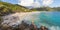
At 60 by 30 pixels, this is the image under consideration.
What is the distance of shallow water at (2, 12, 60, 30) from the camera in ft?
9.96

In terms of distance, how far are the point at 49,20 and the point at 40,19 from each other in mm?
217

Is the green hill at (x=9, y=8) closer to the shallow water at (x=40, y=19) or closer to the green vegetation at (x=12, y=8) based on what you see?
the green vegetation at (x=12, y=8)

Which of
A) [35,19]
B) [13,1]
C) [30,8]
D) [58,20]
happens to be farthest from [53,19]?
[13,1]

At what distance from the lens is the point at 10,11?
10.3 feet

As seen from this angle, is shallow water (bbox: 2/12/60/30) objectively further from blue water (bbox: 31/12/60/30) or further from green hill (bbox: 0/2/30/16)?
green hill (bbox: 0/2/30/16)

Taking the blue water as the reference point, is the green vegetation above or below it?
above

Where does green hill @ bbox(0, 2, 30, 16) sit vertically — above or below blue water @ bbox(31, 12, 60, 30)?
above

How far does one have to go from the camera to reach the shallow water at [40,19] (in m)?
3.04

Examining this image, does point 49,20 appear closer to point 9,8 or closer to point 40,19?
point 40,19

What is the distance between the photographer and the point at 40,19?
307 cm

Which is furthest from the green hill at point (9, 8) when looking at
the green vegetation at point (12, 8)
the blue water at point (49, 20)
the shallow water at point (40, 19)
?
the blue water at point (49, 20)

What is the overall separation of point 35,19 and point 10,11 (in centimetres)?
64

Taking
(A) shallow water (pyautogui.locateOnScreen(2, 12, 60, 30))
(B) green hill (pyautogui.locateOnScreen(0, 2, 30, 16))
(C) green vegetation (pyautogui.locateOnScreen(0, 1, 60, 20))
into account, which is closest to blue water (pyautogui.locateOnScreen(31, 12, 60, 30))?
(A) shallow water (pyautogui.locateOnScreen(2, 12, 60, 30))

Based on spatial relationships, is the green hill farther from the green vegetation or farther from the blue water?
the blue water
